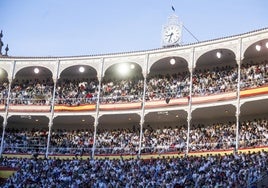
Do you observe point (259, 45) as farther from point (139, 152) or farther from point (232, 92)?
point (139, 152)

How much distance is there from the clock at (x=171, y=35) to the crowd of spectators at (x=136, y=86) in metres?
2.52

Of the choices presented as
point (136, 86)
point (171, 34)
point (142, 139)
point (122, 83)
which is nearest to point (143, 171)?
point (142, 139)

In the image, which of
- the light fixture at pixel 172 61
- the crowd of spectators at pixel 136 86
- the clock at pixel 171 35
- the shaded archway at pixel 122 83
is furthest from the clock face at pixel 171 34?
the shaded archway at pixel 122 83

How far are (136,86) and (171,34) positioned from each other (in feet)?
16.0

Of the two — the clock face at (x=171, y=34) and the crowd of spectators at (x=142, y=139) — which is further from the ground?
the clock face at (x=171, y=34)

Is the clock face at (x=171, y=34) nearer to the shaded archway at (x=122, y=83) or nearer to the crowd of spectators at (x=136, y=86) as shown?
the crowd of spectators at (x=136, y=86)

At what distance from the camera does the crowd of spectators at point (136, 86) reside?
37.0 metres

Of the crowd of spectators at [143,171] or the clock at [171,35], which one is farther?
the clock at [171,35]

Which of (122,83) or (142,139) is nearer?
(142,139)

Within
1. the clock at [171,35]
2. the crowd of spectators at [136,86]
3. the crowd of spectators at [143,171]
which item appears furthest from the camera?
the clock at [171,35]

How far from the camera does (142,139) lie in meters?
39.9

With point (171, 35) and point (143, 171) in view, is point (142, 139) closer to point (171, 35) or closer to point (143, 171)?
point (143, 171)

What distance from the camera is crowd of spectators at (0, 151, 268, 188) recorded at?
2812cm

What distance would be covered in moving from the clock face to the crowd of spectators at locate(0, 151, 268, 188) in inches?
410
